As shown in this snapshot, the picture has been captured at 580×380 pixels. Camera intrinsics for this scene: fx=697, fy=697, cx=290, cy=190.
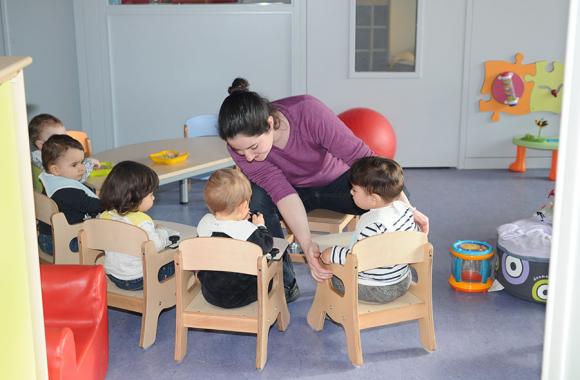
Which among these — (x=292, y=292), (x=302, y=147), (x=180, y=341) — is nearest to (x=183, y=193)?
(x=292, y=292)

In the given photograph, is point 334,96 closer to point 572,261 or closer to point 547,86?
point 547,86

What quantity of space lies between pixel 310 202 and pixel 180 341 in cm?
100

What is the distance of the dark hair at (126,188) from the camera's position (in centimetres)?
283

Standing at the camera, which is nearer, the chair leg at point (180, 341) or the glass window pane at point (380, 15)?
the chair leg at point (180, 341)

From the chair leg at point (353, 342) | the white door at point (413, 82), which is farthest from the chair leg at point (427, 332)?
the white door at point (413, 82)

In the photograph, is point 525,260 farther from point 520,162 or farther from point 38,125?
point 520,162

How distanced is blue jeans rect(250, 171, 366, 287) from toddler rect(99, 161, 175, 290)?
523 millimetres

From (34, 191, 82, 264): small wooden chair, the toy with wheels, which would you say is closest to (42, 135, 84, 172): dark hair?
(34, 191, 82, 264): small wooden chair

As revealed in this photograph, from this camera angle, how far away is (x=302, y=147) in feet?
10.3

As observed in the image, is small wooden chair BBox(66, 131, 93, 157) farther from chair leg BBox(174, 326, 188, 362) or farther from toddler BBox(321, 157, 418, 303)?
toddler BBox(321, 157, 418, 303)

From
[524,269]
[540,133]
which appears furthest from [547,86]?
[524,269]

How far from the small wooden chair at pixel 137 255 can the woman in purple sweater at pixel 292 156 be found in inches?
20.5

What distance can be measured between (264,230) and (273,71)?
3595 mm

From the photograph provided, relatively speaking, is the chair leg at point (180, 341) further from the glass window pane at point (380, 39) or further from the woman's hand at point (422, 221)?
the glass window pane at point (380, 39)
